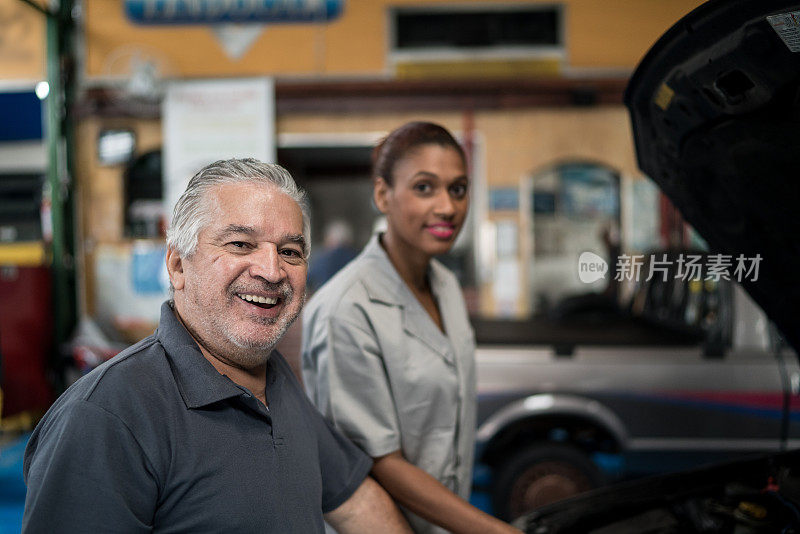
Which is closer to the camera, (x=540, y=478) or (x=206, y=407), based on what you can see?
(x=206, y=407)

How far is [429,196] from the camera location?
4.92ft

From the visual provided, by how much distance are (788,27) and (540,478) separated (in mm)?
2705

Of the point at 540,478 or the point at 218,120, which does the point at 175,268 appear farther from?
the point at 218,120

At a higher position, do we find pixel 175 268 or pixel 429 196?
pixel 429 196

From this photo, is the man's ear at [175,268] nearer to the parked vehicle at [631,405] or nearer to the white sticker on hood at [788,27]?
→ the white sticker on hood at [788,27]

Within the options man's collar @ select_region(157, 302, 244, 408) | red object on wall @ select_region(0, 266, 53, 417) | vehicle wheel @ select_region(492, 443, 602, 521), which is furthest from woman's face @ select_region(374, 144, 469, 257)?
red object on wall @ select_region(0, 266, 53, 417)

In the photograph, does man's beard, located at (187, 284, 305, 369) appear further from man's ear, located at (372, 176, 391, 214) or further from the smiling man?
man's ear, located at (372, 176, 391, 214)

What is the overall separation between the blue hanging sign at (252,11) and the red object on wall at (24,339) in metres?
3.04

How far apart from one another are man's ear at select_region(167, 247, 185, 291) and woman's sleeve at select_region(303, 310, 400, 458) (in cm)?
43

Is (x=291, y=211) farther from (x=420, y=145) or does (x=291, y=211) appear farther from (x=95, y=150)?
(x=95, y=150)

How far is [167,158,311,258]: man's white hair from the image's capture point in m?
1.04

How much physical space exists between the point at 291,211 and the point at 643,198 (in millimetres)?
6136

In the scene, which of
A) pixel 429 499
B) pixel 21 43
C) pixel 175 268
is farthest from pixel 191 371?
pixel 21 43

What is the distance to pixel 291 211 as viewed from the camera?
108 cm
